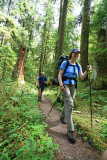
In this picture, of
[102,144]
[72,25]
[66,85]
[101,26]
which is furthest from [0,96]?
[72,25]

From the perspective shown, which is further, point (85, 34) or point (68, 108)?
point (85, 34)

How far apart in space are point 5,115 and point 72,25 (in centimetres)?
1730

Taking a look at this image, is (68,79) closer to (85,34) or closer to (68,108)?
(68,108)

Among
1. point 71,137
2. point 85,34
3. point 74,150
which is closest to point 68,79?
point 71,137

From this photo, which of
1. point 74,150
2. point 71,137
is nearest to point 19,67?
point 71,137

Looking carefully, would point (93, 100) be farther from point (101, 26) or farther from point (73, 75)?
point (101, 26)

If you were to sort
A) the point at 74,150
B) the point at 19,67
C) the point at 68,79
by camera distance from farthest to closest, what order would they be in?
the point at 19,67 < the point at 68,79 < the point at 74,150

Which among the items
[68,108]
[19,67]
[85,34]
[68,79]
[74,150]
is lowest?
[74,150]

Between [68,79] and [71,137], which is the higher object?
[68,79]

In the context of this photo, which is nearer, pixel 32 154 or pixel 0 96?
pixel 32 154

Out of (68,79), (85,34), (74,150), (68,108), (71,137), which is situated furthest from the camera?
(85,34)

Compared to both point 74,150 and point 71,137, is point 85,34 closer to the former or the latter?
point 71,137

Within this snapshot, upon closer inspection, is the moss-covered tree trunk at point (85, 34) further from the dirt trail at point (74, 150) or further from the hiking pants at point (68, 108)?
the dirt trail at point (74, 150)

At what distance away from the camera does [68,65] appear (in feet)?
9.74
